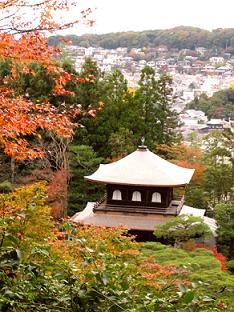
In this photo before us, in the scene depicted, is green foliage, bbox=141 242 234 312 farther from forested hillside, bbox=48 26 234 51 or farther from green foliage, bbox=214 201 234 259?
forested hillside, bbox=48 26 234 51

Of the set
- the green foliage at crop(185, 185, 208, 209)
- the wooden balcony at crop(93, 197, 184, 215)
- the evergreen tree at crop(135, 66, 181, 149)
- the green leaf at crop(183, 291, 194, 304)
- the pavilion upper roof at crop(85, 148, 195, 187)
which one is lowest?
the green foliage at crop(185, 185, 208, 209)

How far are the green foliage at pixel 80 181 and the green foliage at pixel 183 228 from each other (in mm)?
8683

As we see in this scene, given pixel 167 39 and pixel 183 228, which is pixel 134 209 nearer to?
pixel 183 228

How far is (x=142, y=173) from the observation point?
814 inches

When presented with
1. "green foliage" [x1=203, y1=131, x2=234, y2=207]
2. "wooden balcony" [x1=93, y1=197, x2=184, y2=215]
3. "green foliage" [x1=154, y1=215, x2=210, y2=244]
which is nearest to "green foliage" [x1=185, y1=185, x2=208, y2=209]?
"green foliage" [x1=203, y1=131, x2=234, y2=207]

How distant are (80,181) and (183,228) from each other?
945 cm

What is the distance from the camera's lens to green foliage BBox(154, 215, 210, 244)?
15.9 meters

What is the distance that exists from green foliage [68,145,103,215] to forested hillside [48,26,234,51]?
9862 centimetres

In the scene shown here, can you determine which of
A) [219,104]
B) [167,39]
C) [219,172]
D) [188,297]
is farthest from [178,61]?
[188,297]

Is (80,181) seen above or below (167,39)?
below

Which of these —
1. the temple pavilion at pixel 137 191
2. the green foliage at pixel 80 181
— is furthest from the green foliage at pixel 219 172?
the green foliage at pixel 80 181

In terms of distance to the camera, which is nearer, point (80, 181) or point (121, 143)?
point (80, 181)

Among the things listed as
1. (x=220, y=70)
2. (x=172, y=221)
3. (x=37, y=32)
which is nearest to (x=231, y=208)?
(x=172, y=221)

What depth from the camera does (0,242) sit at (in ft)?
10.8
